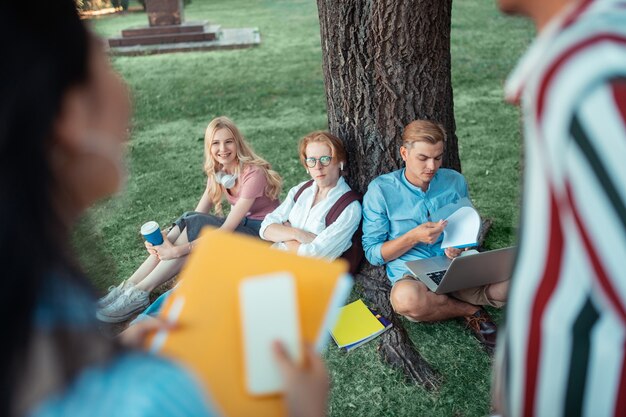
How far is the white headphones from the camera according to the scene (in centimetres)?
362

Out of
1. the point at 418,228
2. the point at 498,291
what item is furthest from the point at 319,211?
the point at 498,291

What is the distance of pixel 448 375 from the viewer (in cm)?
263

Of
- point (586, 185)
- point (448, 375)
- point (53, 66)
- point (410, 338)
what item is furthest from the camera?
point (410, 338)

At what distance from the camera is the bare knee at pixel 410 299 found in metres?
2.78

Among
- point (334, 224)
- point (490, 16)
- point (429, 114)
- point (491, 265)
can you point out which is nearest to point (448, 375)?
point (491, 265)

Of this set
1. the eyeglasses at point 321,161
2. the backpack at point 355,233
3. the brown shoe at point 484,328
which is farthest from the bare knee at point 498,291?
the eyeglasses at point 321,161

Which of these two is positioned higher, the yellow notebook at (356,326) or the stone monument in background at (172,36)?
the stone monument in background at (172,36)

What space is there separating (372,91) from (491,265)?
1.18m

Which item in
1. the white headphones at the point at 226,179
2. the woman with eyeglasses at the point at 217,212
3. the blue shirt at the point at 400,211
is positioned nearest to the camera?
the blue shirt at the point at 400,211

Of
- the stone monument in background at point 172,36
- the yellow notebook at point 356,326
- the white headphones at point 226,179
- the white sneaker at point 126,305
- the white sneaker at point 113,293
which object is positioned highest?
the stone monument in background at point 172,36

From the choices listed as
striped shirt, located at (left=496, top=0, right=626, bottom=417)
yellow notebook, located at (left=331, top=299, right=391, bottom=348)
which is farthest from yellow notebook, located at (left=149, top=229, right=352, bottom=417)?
yellow notebook, located at (left=331, top=299, right=391, bottom=348)

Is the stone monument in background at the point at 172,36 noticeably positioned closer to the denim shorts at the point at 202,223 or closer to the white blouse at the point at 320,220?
the denim shorts at the point at 202,223

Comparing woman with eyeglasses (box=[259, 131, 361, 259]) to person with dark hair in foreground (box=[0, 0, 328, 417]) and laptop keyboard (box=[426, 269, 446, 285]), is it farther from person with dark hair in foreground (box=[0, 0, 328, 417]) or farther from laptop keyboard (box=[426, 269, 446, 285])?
person with dark hair in foreground (box=[0, 0, 328, 417])

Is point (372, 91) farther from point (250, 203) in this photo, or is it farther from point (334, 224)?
point (250, 203)
